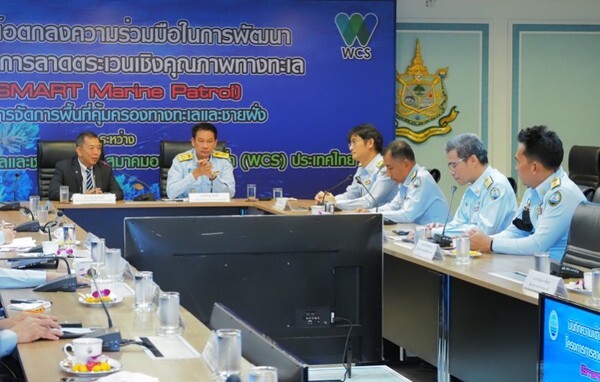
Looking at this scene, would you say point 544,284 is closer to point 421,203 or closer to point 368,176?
point 421,203

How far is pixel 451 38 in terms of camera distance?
29.8ft

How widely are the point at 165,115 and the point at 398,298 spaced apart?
4315 mm

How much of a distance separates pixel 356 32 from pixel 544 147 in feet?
15.8

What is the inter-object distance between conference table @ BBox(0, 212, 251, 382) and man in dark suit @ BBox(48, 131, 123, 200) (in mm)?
4156

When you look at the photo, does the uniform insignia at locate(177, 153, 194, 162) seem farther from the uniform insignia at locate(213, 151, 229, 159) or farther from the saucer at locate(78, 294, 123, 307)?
the saucer at locate(78, 294, 123, 307)

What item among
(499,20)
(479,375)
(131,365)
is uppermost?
(499,20)

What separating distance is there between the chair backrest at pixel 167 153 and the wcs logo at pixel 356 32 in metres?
1.70

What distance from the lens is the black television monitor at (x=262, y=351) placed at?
1572mm

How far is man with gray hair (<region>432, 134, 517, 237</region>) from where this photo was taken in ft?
16.2

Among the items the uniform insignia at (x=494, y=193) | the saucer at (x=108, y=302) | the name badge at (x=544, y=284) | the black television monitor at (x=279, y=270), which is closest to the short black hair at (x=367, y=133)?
the uniform insignia at (x=494, y=193)

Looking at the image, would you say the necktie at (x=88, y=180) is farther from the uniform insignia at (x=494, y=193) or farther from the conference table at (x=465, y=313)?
the uniform insignia at (x=494, y=193)

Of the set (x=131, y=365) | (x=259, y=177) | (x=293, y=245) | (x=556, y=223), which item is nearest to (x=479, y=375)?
(x=556, y=223)

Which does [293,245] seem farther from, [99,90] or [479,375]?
[99,90]

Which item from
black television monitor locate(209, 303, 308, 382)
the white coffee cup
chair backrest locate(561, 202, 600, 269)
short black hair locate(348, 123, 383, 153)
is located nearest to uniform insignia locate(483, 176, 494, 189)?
chair backrest locate(561, 202, 600, 269)
